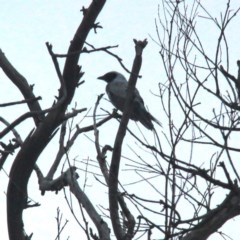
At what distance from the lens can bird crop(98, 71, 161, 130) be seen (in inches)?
329

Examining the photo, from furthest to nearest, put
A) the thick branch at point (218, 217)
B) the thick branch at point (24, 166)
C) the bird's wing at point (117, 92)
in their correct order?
the bird's wing at point (117, 92) < the thick branch at point (24, 166) < the thick branch at point (218, 217)

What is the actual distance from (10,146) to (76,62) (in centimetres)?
79

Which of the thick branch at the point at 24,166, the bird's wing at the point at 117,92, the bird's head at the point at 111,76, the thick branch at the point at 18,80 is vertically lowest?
the thick branch at the point at 24,166

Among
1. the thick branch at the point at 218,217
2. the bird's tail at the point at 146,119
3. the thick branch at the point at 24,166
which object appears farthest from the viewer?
the bird's tail at the point at 146,119

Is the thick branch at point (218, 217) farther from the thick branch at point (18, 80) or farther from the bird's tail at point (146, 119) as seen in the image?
the bird's tail at point (146, 119)

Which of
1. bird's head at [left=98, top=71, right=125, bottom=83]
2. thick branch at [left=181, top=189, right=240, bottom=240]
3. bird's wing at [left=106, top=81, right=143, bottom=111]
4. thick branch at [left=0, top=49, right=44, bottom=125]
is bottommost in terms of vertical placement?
thick branch at [left=181, top=189, right=240, bottom=240]

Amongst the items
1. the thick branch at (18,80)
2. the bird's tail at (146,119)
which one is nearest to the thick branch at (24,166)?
the thick branch at (18,80)

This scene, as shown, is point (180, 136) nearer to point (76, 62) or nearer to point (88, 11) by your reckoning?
point (76, 62)

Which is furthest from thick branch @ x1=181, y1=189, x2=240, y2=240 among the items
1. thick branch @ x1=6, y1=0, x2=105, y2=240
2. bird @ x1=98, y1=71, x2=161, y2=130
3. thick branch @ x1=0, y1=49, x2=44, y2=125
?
bird @ x1=98, y1=71, x2=161, y2=130

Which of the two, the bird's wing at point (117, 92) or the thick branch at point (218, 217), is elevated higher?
the bird's wing at point (117, 92)

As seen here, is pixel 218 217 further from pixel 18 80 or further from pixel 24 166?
pixel 18 80

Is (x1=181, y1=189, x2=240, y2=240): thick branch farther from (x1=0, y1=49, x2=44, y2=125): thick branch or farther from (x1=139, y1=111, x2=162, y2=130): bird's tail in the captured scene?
(x1=139, y1=111, x2=162, y2=130): bird's tail

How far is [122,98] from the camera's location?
9.23m

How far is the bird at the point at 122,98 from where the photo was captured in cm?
835
